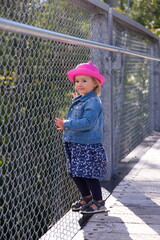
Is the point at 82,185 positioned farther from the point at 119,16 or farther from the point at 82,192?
the point at 119,16

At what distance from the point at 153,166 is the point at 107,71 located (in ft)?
4.07

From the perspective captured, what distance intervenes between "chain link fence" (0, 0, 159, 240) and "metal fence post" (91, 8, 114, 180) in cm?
4

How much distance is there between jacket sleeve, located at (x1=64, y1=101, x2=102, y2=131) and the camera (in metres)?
3.24

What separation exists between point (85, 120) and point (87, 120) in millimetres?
15

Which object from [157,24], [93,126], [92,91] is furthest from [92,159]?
[157,24]

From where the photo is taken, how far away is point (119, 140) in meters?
5.23

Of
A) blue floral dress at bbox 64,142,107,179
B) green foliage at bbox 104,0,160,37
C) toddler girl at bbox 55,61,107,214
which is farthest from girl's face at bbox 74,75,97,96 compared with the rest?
green foliage at bbox 104,0,160,37

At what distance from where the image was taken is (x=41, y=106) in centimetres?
376

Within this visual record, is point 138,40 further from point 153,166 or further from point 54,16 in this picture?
point 54,16

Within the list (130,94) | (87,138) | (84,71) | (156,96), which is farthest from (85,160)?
(156,96)

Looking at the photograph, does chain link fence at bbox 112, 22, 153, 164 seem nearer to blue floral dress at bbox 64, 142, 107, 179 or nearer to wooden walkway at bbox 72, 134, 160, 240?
wooden walkway at bbox 72, 134, 160, 240

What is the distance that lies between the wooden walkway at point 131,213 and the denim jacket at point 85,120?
54 centimetres

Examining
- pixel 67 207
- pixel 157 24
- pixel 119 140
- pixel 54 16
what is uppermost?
pixel 157 24

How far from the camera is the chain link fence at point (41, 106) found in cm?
309
